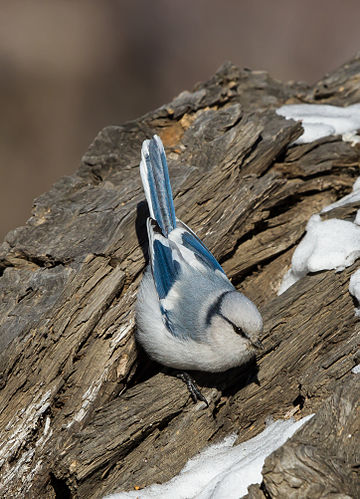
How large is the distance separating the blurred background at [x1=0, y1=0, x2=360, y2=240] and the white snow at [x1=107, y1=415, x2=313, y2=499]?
469 centimetres

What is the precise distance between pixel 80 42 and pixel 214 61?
2010 millimetres

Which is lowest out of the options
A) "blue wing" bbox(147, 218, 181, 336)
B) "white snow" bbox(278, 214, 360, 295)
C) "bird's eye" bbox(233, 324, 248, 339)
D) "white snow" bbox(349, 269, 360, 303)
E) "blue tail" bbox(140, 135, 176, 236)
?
"white snow" bbox(349, 269, 360, 303)

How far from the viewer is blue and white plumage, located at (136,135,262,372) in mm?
3861

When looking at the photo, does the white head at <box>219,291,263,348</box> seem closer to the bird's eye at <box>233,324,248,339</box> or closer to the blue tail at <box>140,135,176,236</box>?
the bird's eye at <box>233,324,248,339</box>

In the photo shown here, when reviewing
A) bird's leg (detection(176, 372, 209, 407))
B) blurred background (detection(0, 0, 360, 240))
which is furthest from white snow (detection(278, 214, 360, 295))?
blurred background (detection(0, 0, 360, 240))

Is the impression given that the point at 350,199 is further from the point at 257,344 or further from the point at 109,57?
the point at 109,57

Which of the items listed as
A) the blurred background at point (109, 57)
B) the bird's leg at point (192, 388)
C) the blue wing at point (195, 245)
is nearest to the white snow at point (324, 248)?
the blue wing at point (195, 245)

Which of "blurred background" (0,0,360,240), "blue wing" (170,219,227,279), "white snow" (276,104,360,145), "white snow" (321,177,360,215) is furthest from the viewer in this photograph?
"blurred background" (0,0,360,240)

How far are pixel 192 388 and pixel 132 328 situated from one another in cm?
64

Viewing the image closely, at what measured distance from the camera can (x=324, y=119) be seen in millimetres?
5820

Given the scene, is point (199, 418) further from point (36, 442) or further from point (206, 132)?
point (206, 132)

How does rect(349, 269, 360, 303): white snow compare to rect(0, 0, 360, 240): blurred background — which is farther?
rect(0, 0, 360, 240): blurred background

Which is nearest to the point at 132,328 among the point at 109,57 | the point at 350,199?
the point at 350,199

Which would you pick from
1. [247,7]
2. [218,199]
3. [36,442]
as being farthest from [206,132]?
[247,7]
